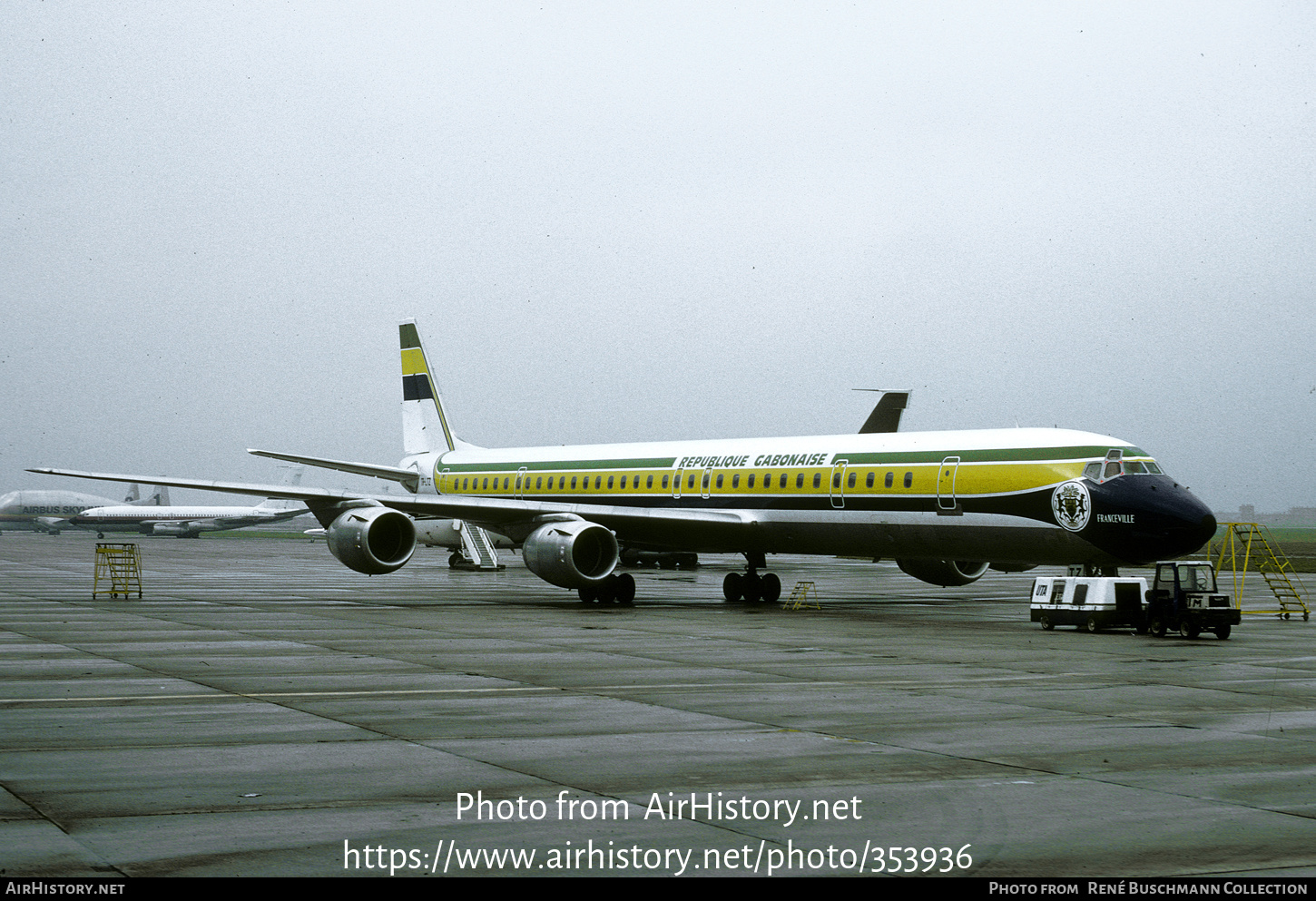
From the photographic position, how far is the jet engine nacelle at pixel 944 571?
31000mm

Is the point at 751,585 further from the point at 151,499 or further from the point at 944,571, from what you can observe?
the point at 151,499

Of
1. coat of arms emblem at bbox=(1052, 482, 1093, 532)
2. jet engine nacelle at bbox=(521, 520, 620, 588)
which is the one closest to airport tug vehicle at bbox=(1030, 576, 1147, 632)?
coat of arms emblem at bbox=(1052, 482, 1093, 532)

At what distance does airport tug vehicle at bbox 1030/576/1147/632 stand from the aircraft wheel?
31.0 feet

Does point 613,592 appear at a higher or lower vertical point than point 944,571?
lower

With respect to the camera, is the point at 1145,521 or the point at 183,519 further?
the point at 183,519

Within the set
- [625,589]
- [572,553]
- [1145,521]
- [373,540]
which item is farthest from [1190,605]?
[373,540]

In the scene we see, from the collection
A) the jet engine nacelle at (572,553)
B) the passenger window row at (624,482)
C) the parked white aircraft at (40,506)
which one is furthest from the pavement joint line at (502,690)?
the parked white aircraft at (40,506)

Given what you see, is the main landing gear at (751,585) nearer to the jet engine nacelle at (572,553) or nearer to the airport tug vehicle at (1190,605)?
the jet engine nacelle at (572,553)

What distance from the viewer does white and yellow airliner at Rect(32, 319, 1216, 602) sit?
23.4m

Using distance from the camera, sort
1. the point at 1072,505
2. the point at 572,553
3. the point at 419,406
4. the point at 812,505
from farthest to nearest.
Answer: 1. the point at 419,406
2. the point at 812,505
3. the point at 572,553
4. the point at 1072,505

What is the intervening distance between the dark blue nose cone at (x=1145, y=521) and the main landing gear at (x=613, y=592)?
1070cm

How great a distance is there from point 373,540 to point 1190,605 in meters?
16.3

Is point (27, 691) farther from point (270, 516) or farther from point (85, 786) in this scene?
point (270, 516)

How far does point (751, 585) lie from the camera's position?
31.4 meters
